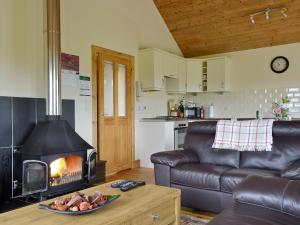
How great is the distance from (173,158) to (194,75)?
3446 mm

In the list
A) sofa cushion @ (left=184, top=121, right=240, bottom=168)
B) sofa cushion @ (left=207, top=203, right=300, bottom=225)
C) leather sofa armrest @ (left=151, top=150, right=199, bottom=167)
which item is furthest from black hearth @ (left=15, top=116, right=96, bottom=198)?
sofa cushion @ (left=207, top=203, right=300, bottom=225)

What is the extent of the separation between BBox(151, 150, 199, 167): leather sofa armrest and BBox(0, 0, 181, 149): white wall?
4.77 ft

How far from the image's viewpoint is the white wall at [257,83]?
5332 mm

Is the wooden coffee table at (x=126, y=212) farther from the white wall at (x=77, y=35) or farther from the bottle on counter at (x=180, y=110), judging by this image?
the bottle on counter at (x=180, y=110)

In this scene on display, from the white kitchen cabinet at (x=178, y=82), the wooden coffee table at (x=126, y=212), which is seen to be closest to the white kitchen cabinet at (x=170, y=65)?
the white kitchen cabinet at (x=178, y=82)

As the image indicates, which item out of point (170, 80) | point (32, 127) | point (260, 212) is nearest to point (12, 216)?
point (260, 212)

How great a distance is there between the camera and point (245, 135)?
121 inches

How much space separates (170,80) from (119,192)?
4158mm

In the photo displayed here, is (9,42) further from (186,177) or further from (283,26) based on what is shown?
(283,26)

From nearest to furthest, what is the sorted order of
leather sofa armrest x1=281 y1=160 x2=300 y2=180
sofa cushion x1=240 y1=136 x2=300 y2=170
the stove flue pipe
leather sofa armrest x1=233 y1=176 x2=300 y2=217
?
leather sofa armrest x1=233 y1=176 x2=300 y2=217
leather sofa armrest x1=281 y1=160 x2=300 y2=180
sofa cushion x1=240 y1=136 x2=300 y2=170
the stove flue pipe

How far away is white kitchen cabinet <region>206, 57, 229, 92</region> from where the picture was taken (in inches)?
228

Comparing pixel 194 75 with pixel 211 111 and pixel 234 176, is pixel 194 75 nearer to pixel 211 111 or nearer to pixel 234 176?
pixel 211 111

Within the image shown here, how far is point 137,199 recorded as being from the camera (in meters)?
1.87

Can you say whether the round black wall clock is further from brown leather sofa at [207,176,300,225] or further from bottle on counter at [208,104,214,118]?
brown leather sofa at [207,176,300,225]
